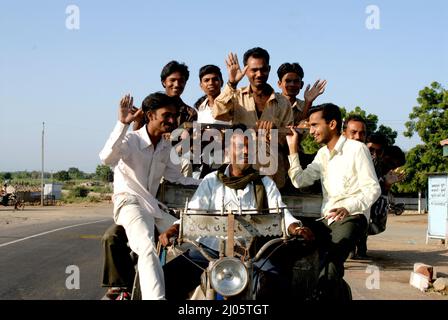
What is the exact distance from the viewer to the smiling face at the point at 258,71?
238 inches

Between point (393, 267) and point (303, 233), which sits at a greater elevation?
point (303, 233)

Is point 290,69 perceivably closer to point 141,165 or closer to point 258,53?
point 258,53

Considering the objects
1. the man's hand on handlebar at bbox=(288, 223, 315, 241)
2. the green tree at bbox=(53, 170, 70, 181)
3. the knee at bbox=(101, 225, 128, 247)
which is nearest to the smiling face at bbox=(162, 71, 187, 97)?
the knee at bbox=(101, 225, 128, 247)

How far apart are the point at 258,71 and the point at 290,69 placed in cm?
165

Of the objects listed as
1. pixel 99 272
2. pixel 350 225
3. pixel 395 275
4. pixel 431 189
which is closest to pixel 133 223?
pixel 350 225

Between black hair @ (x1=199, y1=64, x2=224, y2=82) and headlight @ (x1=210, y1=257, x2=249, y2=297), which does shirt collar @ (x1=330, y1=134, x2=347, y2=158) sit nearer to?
headlight @ (x1=210, y1=257, x2=249, y2=297)

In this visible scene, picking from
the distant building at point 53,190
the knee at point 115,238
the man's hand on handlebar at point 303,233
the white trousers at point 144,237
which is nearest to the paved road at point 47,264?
the knee at point 115,238

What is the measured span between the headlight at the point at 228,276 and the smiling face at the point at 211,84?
4238 mm

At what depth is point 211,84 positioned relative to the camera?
763 cm

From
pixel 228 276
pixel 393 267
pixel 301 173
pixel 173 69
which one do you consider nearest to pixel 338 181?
pixel 301 173

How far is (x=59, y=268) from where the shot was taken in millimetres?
10719

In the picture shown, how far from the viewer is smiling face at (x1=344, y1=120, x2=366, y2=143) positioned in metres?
6.41

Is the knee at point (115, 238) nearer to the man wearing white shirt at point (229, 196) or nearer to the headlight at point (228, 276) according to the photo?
the man wearing white shirt at point (229, 196)
